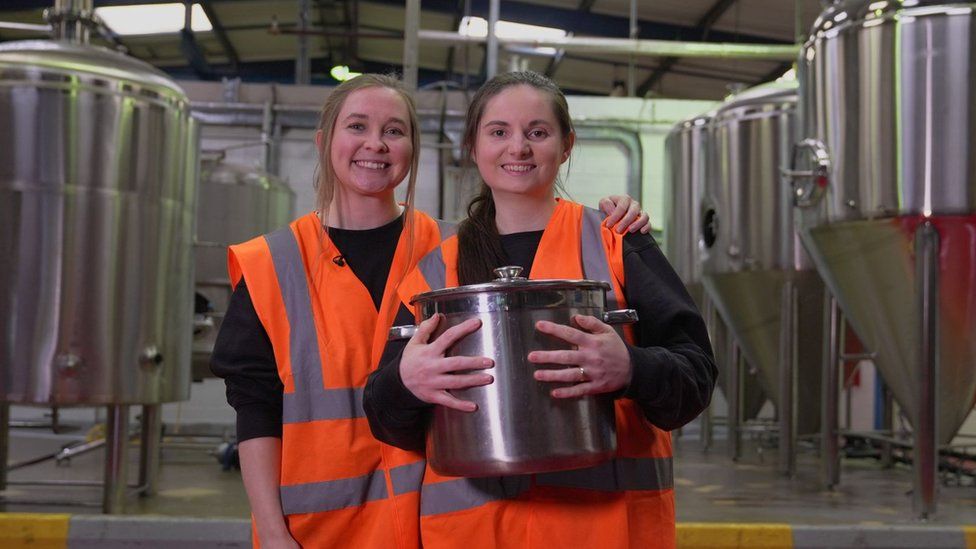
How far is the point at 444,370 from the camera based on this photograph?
1318mm

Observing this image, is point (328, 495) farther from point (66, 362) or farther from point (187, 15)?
point (187, 15)

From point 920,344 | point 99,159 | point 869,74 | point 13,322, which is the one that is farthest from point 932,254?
point 13,322

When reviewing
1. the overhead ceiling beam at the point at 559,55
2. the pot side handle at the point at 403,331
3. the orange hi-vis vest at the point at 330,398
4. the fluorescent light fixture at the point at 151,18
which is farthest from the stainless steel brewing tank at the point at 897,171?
the fluorescent light fixture at the point at 151,18

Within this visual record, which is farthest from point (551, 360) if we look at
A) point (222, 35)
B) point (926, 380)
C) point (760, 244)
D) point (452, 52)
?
point (222, 35)

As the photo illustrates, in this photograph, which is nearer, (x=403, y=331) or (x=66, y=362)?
(x=403, y=331)

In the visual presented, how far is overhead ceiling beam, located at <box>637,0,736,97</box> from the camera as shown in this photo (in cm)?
1030

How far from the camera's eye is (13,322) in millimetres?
3771

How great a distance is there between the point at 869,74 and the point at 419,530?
321 centimetres

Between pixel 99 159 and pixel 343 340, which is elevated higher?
pixel 99 159

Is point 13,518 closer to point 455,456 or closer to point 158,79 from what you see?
point 158,79

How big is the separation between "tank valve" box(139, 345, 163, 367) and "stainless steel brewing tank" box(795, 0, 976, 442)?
298 cm

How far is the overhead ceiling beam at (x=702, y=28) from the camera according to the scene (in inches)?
405

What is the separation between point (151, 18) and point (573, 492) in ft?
40.4

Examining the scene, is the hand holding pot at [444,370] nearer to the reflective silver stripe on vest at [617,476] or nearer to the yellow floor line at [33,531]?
the reflective silver stripe on vest at [617,476]
